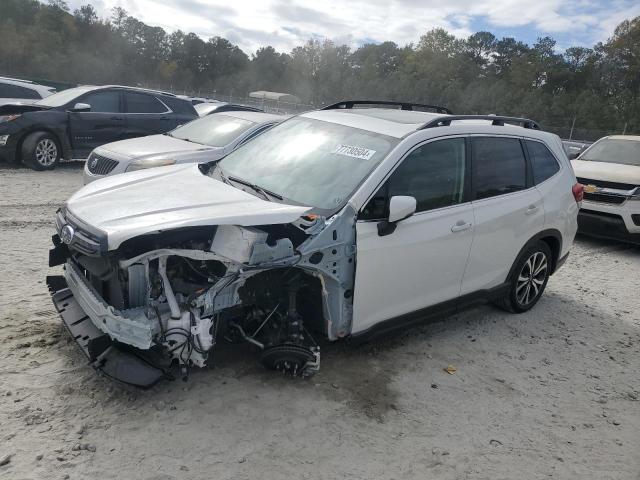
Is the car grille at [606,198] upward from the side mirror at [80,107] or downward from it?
downward

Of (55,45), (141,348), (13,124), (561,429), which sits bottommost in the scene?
(561,429)

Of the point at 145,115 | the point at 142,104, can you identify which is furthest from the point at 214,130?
the point at 142,104

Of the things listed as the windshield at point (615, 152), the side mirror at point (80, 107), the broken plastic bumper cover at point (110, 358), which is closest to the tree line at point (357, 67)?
the windshield at point (615, 152)

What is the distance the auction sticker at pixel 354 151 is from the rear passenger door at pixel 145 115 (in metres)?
7.78

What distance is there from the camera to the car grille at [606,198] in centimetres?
797

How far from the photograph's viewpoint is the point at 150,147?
24.9ft

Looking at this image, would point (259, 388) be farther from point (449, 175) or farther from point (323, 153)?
point (449, 175)

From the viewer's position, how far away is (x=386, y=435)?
3.16 meters

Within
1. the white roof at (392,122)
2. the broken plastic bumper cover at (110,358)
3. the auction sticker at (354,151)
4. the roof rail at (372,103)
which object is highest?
the roof rail at (372,103)

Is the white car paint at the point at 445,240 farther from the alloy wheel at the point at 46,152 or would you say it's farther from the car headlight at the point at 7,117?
the car headlight at the point at 7,117

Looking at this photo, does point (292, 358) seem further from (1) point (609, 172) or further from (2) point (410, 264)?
(1) point (609, 172)

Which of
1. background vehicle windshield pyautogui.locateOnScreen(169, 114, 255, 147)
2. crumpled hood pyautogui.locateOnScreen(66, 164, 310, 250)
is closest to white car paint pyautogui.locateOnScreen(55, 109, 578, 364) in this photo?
crumpled hood pyautogui.locateOnScreen(66, 164, 310, 250)

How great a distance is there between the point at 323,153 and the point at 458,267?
1.38m

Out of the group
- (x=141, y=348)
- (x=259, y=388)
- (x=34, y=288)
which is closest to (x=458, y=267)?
(x=259, y=388)
